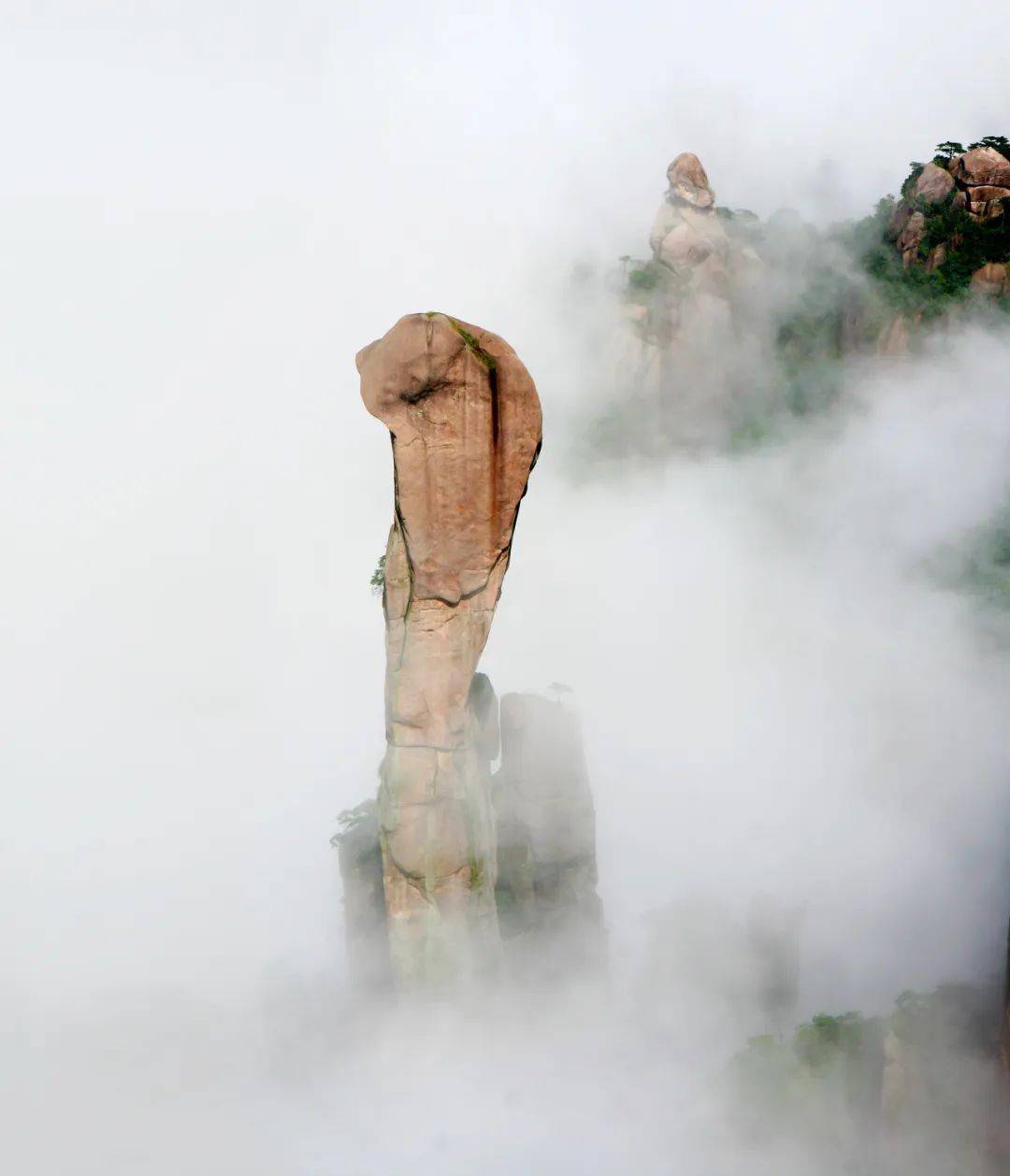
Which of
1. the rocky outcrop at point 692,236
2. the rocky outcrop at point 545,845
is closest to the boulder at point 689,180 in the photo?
the rocky outcrop at point 692,236

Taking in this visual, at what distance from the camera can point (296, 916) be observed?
1484 inches

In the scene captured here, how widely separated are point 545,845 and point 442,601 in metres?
7.85

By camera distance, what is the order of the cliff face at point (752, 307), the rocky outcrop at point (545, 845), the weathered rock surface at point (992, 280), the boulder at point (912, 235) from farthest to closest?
the cliff face at point (752, 307)
the boulder at point (912, 235)
the weathered rock surface at point (992, 280)
the rocky outcrop at point (545, 845)

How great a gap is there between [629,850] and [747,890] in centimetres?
582

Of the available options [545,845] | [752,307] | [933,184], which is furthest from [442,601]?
[933,184]

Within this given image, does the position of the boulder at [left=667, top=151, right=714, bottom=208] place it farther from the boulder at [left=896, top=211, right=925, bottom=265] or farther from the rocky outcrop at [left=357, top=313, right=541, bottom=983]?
the rocky outcrop at [left=357, top=313, right=541, bottom=983]

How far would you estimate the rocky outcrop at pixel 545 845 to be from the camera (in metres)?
27.7

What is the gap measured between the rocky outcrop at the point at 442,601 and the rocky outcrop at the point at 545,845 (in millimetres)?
1849

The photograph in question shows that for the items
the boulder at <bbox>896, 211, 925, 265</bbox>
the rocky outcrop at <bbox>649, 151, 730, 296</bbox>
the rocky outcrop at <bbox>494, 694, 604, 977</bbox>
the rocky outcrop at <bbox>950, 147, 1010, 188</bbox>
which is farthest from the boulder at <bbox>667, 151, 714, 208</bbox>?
the rocky outcrop at <bbox>494, 694, 604, 977</bbox>

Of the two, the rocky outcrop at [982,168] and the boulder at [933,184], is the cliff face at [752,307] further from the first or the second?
the rocky outcrop at [982,168]

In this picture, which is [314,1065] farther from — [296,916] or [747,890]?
[747,890]

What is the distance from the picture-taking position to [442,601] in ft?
77.6

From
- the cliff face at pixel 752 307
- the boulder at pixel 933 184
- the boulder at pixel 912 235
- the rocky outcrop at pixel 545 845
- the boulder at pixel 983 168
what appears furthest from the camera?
the cliff face at pixel 752 307

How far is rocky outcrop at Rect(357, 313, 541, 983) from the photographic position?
22.0m
